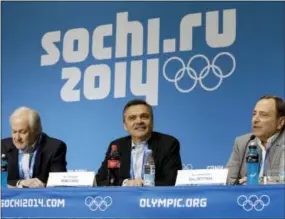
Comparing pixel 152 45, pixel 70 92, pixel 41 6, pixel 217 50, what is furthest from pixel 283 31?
pixel 41 6

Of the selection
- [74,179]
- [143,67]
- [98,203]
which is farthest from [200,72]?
[98,203]

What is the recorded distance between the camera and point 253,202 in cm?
267

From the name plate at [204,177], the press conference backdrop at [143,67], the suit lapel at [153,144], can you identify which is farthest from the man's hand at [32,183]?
the press conference backdrop at [143,67]

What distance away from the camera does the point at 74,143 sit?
5.60 meters

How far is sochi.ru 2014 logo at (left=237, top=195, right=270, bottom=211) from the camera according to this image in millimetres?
2646

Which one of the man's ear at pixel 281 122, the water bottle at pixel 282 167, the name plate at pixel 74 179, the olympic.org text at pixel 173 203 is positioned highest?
the man's ear at pixel 281 122

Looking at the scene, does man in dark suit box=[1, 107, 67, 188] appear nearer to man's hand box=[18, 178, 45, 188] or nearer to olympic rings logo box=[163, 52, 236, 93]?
man's hand box=[18, 178, 45, 188]

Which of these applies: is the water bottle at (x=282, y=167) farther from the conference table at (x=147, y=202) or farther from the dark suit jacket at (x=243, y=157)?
the conference table at (x=147, y=202)

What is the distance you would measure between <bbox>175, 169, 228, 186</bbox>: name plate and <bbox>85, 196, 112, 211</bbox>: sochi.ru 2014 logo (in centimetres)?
32

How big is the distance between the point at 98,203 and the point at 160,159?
3.49 ft

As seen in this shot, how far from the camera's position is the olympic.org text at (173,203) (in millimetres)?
2792

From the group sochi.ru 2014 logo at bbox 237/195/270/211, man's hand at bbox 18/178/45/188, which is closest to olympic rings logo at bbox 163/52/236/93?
man's hand at bbox 18/178/45/188

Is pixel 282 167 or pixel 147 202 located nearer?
pixel 147 202

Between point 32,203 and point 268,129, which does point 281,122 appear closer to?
point 268,129
